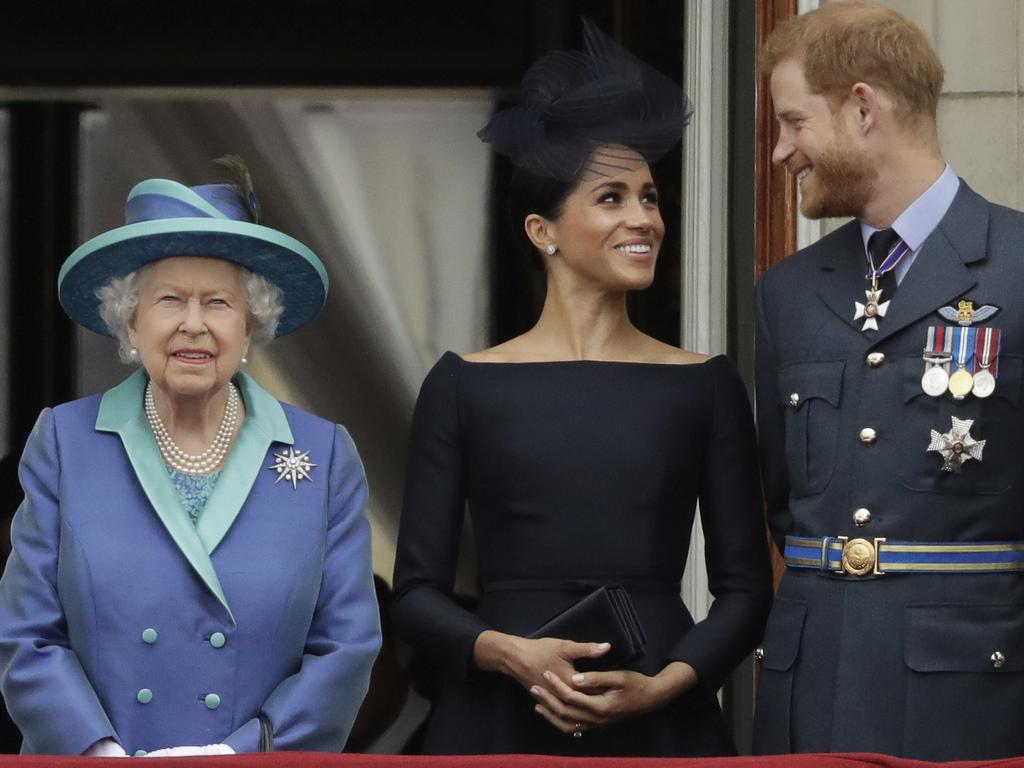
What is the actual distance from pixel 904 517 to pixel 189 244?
1.15 m

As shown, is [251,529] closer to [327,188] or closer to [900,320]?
[900,320]

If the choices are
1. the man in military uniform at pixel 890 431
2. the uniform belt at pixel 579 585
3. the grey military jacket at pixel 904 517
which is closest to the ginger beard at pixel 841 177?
the man in military uniform at pixel 890 431

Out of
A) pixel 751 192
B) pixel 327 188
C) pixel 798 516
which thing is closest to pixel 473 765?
pixel 798 516

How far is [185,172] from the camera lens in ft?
17.2

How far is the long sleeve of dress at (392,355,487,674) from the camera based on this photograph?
3324mm

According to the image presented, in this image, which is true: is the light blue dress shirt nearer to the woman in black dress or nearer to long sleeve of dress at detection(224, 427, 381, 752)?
the woman in black dress

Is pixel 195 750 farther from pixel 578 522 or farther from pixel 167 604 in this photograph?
pixel 578 522

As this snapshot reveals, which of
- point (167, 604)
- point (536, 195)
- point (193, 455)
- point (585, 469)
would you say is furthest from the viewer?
point (536, 195)

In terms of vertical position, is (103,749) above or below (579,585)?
below

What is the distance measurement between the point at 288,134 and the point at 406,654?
131cm

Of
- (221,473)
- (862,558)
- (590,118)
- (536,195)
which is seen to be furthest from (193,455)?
(862,558)

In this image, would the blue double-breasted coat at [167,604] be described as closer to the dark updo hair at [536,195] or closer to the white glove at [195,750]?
the white glove at [195,750]

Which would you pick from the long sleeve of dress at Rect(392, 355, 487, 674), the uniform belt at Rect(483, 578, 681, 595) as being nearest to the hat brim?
the long sleeve of dress at Rect(392, 355, 487, 674)

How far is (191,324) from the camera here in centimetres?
315
